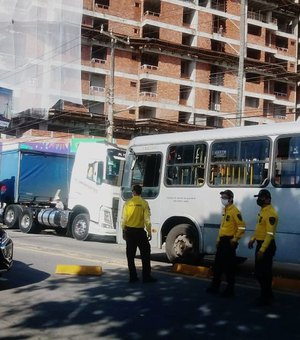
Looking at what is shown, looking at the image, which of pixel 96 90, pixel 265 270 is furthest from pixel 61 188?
pixel 96 90

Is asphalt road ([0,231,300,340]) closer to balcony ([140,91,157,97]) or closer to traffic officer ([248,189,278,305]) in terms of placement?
traffic officer ([248,189,278,305])

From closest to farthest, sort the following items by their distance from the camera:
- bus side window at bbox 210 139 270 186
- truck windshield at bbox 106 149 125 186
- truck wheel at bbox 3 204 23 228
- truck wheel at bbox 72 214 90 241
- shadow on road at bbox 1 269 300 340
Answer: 1. shadow on road at bbox 1 269 300 340
2. bus side window at bbox 210 139 270 186
3. truck windshield at bbox 106 149 125 186
4. truck wheel at bbox 72 214 90 241
5. truck wheel at bbox 3 204 23 228

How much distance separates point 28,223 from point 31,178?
1.87 m

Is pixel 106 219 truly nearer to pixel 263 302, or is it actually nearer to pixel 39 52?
pixel 263 302

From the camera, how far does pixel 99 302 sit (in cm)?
735

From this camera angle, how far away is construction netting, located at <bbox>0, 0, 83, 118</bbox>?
73.4 feet

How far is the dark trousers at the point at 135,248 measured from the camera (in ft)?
29.4

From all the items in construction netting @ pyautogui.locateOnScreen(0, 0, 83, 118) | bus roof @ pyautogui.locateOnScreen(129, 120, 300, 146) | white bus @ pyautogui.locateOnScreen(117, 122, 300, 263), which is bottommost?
white bus @ pyautogui.locateOnScreen(117, 122, 300, 263)

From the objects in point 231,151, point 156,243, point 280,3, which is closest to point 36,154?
point 156,243

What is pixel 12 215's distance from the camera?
2088 centimetres

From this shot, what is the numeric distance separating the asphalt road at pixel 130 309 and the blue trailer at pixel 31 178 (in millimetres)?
11015

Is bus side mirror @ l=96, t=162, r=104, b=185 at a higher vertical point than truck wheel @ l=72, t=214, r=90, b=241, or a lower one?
higher

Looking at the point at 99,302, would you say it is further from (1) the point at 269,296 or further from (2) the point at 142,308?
(1) the point at 269,296

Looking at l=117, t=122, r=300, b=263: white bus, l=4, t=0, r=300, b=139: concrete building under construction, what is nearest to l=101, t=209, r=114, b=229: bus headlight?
l=117, t=122, r=300, b=263: white bus
